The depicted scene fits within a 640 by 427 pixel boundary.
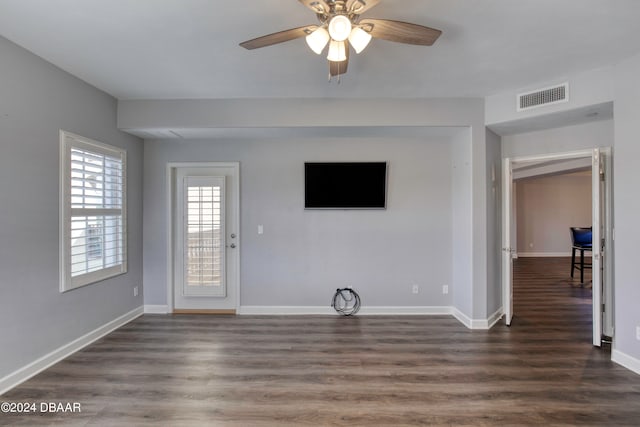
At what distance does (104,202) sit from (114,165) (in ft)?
1.51

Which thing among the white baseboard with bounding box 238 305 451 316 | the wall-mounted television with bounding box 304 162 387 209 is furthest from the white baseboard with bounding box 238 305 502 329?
the wall-mounted television with bounding box 304 162 387 209

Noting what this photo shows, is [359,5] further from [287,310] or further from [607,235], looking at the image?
[287,310]

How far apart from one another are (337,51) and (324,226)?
99.1 inches

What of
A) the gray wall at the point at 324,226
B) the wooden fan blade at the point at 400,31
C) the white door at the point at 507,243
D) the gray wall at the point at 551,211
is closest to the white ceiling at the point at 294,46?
the wooden fan blade at the point at 400,31

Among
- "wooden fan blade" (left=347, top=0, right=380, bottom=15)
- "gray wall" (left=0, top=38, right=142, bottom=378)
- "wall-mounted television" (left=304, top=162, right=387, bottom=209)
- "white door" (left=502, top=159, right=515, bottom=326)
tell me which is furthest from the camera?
"wall-mounted television" (left=304, top=162, right=387, bottom=209)

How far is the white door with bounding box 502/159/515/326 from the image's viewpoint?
3.71m

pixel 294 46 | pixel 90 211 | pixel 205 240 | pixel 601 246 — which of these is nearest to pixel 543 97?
pixel 601 246

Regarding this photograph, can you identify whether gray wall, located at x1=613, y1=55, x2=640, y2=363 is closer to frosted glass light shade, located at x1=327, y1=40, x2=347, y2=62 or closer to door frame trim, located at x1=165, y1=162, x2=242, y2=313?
frosted glass light shade, located at x1=327, y1=40, x2=347, y2=62

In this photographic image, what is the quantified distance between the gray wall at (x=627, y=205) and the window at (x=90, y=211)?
16.2 feet

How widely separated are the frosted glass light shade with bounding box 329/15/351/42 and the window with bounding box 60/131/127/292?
2686 millimetres

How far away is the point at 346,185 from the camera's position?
4078 millimetres

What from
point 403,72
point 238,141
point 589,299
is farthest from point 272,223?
point 589,299

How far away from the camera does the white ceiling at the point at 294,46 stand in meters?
2.00

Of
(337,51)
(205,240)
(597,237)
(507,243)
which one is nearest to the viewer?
(337,51)
